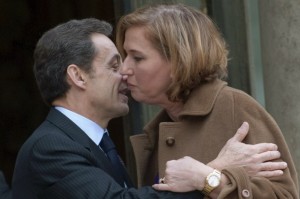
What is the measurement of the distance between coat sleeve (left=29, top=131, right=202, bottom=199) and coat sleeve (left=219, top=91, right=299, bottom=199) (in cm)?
17

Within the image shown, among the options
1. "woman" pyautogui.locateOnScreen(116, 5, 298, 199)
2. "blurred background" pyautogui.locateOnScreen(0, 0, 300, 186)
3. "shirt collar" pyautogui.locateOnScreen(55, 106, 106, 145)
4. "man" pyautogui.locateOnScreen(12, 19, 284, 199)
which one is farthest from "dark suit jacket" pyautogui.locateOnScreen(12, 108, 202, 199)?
"blurred background" pyautogui.locateOnScreen(0, 0, 300, 186)

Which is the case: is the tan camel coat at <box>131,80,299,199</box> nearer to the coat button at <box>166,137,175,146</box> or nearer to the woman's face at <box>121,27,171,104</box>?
the coat button at <box>166,137,175,146</box>

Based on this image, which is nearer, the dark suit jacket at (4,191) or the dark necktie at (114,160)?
the dark necktie at (114,160)

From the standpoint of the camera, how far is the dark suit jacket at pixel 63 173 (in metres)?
3.51

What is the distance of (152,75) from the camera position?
375cm

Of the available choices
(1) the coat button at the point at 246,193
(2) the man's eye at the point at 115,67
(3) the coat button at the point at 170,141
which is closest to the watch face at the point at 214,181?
(1) the coat button at the point at 246,193

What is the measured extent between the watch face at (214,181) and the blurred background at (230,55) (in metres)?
3.26

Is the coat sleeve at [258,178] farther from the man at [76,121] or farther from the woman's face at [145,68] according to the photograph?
the woman's face at [145,68]

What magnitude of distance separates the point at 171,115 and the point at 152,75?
→ 0.78 feet

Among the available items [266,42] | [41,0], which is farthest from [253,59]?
[41,0]

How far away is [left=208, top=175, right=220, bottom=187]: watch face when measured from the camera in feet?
11.3

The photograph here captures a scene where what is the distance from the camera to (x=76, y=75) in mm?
4004

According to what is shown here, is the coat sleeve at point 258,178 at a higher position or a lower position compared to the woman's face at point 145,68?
lower

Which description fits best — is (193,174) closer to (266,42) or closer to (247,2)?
(266,42)
